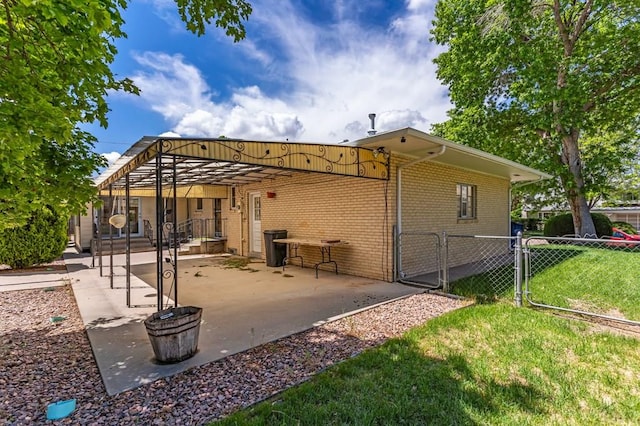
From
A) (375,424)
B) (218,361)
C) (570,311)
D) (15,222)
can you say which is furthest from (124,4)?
(570,311)

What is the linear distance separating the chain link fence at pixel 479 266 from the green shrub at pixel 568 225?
18.9 ft

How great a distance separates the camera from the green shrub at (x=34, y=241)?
9.12 m

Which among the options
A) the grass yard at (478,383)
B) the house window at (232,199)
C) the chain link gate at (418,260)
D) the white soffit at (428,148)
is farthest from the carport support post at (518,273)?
the house window at (232,199)

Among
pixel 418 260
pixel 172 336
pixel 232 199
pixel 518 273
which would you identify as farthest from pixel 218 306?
pixel 232 199

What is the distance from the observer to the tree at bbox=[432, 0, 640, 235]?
12031mm

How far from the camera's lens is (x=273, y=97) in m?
12.2

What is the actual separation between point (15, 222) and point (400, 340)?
5196 millimetres

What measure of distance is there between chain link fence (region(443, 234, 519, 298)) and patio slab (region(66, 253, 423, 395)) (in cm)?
109

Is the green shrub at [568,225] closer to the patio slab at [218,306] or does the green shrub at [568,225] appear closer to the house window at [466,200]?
the house window at [466,200]

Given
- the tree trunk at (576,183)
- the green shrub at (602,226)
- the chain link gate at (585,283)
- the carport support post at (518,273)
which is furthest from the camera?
the green shrub at (602,226)

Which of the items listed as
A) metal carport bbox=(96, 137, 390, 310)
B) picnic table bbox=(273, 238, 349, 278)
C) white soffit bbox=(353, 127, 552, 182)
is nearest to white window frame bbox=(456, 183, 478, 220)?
white soffit bbox=(353, 127, 552, 182)

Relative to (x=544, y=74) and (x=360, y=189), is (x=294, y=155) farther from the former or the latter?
(x=544, y=74)

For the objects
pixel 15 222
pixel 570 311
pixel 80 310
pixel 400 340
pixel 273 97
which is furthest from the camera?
pixel 273 97

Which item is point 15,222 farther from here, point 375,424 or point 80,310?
point 375,424
